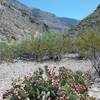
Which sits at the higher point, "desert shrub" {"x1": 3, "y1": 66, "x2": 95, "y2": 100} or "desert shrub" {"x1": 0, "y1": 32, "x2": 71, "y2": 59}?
"desert shrub" {"x1": 3, "y1": 66, "x2": 95, "y2": 100}

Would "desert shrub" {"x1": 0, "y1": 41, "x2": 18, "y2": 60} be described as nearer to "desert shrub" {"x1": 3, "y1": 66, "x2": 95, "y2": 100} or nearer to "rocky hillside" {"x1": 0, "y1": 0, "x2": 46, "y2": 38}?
"rocky hillside" {"x1": 0, "y1": 0, "x2": 46, "y2": 38}

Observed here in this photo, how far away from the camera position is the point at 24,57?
35406mm

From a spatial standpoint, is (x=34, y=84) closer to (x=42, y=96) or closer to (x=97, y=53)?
(x=42, y=96)

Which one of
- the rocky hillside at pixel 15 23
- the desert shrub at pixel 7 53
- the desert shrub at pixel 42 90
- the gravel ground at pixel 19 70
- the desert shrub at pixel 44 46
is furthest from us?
the rocky hillside at pixel 15 23

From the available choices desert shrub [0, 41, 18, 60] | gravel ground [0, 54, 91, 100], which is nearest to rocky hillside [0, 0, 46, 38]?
desert shrub [0, 41, 18, 60]

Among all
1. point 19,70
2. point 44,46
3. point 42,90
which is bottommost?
point 19,70

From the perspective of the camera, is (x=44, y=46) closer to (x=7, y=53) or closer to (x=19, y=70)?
(x=7, y=53)

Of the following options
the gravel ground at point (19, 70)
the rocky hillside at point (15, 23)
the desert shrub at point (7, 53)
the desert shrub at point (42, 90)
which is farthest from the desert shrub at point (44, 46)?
the desert shrub at point (42, 90)

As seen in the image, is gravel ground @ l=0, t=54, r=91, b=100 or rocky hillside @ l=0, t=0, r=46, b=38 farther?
rocky hillside @ l=0, t=0, r=46, b=38

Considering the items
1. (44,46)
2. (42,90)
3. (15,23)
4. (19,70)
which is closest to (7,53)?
(44,46)

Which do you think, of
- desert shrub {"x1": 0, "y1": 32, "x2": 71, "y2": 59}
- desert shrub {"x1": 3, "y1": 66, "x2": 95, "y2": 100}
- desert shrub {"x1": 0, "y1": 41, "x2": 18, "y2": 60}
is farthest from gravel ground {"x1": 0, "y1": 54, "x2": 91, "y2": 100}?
desert shrub {"x1": 0, "y1": 41, "x2": 18, "y2": 60}

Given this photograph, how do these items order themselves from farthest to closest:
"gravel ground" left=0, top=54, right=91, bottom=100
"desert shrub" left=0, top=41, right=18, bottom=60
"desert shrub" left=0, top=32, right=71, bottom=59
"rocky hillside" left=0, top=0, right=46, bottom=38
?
"rocky hillside" left=0, top=0, right=46, bottom=38
"desert shrub" left=0, top=41, right=18, bottom=60
"desert shrub" left=0, top=32, right=71, bottom=59
"gravel ground" left=0, top=54, right=91, bottom=100

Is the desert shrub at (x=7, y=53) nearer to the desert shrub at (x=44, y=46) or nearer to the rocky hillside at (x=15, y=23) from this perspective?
the desert shrub at (x=44, y=46)

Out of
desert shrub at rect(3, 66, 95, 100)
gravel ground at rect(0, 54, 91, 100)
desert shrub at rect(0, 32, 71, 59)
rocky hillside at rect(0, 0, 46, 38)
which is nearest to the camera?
desert shrub at rect(3, 66, 95, 100)
